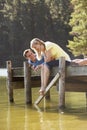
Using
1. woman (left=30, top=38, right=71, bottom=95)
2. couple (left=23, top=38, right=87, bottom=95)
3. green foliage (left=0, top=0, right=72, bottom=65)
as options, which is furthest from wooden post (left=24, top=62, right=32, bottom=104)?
green foliage (left=0, top=0, right=72, bottom=65)

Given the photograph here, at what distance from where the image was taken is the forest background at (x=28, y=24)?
203 feet

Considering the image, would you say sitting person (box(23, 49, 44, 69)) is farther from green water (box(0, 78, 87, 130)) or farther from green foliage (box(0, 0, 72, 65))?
green foliage (box(0, 0, 72, 65))

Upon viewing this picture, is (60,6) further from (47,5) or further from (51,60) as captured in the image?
(51,60)

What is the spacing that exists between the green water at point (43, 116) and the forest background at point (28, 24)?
1843 inches

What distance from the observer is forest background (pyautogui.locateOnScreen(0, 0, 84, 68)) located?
6197cm

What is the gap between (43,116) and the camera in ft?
38.4

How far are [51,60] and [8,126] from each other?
3481 millimetres

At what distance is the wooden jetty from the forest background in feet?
150

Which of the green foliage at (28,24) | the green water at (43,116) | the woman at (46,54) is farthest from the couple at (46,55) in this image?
the green foliage at (28,24)

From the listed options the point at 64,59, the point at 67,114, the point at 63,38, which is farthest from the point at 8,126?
the point at 63,38

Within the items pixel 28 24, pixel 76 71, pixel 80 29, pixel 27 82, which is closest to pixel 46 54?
pixel 76 71

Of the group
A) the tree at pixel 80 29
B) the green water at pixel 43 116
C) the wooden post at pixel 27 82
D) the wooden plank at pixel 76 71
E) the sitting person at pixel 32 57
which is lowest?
the green water at pixel 43 116

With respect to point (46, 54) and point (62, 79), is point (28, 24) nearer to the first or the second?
point (46, 54)

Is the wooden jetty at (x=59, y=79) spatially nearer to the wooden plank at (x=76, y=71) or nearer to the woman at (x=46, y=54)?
the wooden plank at (x=76, y=71)
